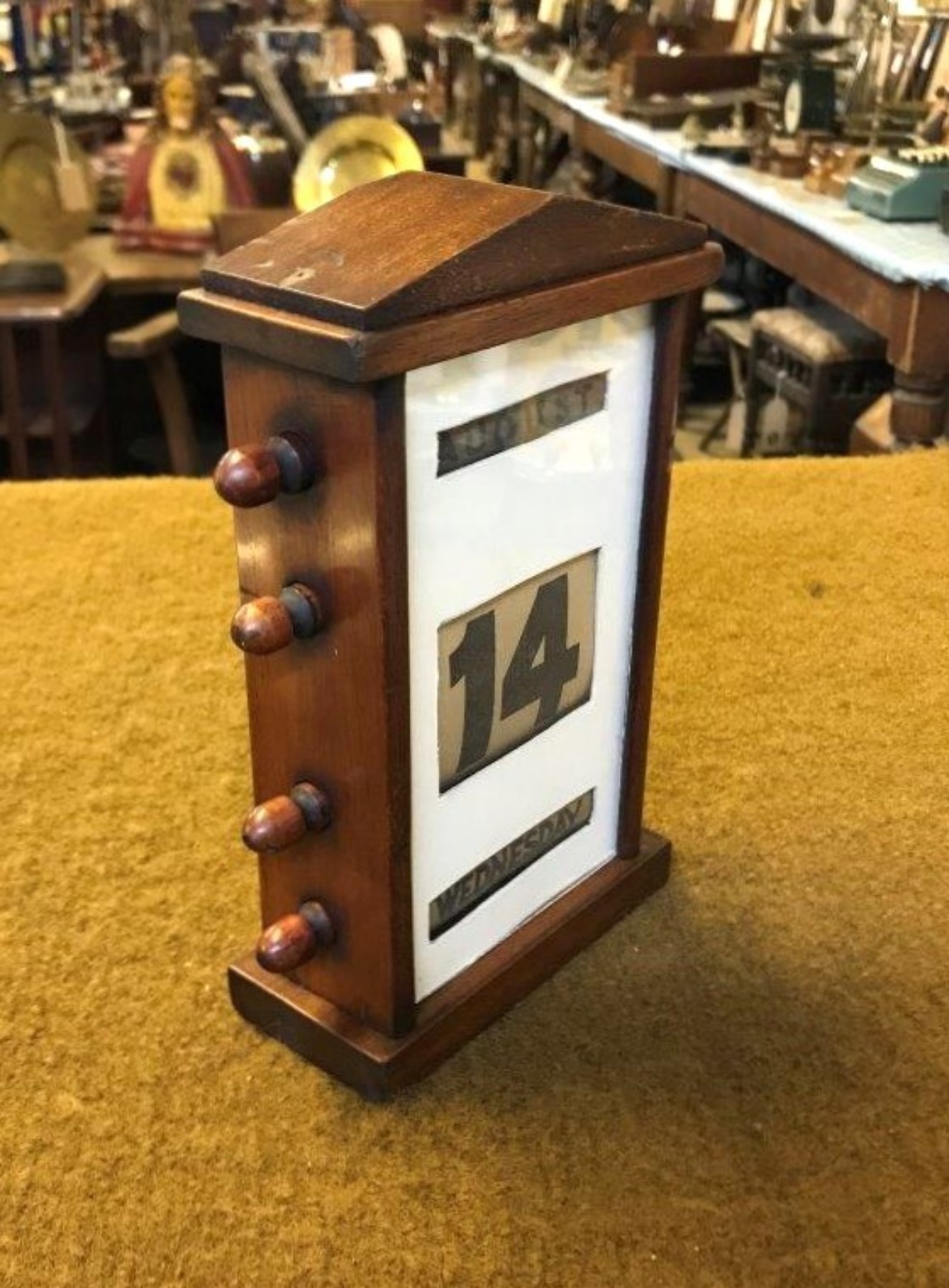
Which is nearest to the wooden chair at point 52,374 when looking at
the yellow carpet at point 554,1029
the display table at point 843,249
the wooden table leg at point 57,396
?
the wooden table leg at point 57,396

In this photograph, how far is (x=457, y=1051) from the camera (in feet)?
1.91

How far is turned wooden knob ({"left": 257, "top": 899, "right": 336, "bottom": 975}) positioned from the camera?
541 mm

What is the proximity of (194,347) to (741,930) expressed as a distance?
3.08 metres

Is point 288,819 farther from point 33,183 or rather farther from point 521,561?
point 33,183

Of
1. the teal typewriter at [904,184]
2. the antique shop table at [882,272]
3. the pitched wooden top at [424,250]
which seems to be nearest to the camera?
the pitched wooden top at [424,250]

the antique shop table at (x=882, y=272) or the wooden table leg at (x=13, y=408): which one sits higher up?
the antique shop table at (x=882, y=272)

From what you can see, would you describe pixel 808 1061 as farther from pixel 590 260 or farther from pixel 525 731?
pixel 590 260

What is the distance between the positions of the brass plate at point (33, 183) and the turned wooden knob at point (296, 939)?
2.56 meters

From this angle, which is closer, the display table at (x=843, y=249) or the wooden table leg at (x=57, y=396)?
the display table at (x=843, y=249)

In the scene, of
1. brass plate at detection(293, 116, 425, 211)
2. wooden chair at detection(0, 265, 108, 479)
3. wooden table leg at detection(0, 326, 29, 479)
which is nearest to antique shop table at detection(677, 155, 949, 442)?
brass plate at detection(293, 116, 425, 211)

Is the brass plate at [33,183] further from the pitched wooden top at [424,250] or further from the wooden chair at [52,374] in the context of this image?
the pitched wooden top at [424,250]

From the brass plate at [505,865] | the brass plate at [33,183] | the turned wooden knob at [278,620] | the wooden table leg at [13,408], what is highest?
the turned wooden knob at [278,620]

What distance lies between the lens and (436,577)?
1.67 feet

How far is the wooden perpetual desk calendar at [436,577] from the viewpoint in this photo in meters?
0.47
